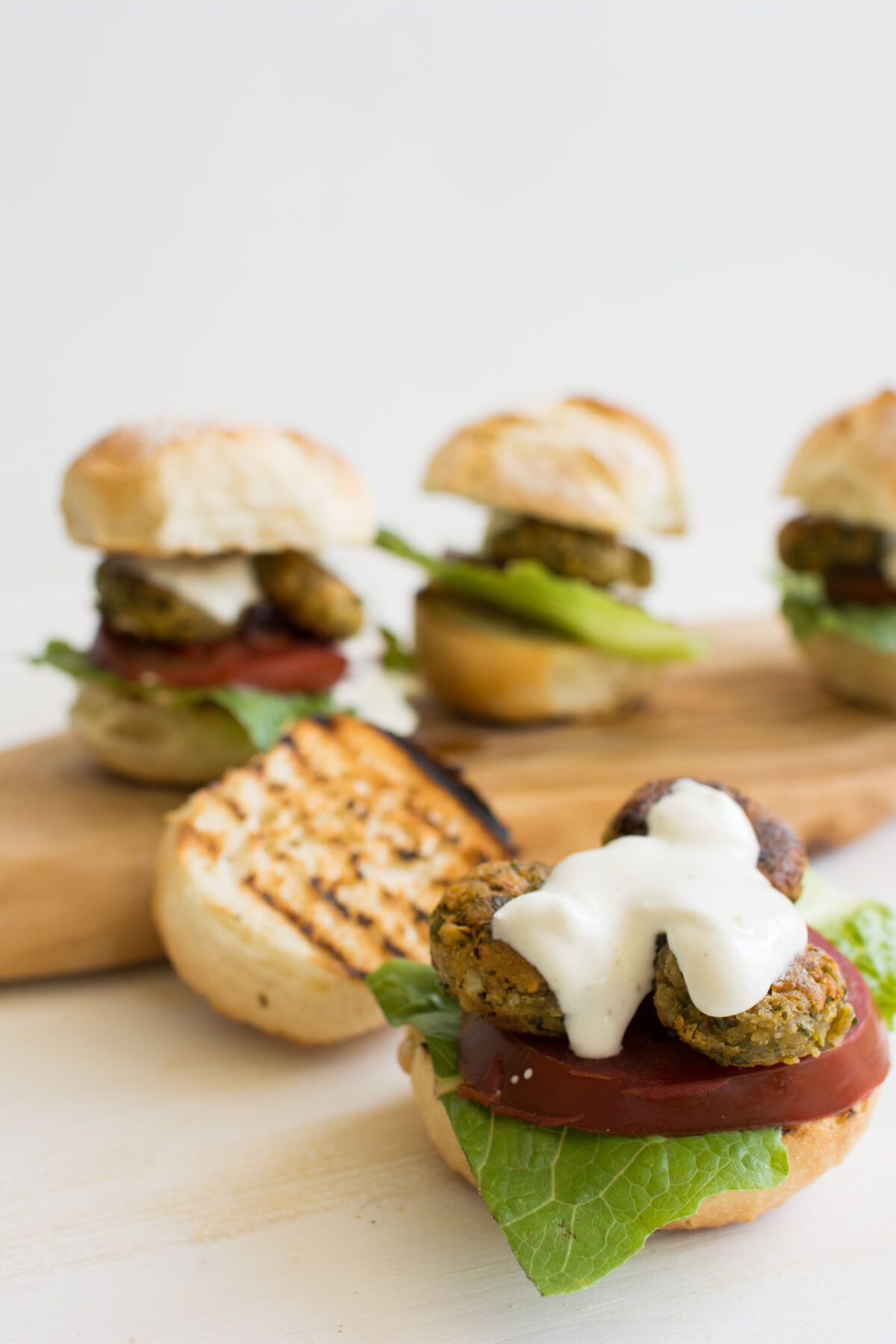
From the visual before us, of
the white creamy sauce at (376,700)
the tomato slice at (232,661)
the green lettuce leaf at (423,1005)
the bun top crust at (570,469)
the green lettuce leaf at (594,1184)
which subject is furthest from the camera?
the bun top crust at (570,469)

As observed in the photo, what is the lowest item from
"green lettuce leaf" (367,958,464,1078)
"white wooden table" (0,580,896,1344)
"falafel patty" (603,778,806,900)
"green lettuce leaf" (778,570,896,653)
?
"white wooden table" (0,580,896,1344)

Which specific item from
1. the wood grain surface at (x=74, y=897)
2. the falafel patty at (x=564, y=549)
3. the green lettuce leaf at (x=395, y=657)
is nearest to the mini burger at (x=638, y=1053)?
the wood grain surface at (x=74, y=897)

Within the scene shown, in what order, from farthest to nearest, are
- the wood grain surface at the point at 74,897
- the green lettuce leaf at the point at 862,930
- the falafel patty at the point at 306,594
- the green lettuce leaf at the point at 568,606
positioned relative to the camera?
the green lettuce leaf at the point at 568,606 < the falafel patty at the point at 306,594 < the wood grain surface at the point at 74,897 < the green lettuce leaf at the point at 862,930

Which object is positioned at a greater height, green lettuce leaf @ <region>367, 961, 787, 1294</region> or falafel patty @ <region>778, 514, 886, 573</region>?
falafel patty @ <region>778, 514, 886, 573</region>

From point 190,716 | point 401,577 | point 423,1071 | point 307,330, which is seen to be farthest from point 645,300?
point 423,1071

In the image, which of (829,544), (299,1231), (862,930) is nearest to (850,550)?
(829,544)

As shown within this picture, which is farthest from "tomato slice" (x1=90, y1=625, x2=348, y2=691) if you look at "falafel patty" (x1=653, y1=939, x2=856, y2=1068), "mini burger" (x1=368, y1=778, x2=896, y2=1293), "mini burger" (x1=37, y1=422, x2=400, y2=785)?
"falafel patty" (x1=653, y1=939, x2=856, y2=1068)

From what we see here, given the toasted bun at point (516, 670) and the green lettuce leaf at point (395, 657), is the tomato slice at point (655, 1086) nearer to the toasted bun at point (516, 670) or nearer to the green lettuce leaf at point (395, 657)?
the toasted bun at point (516, 670)

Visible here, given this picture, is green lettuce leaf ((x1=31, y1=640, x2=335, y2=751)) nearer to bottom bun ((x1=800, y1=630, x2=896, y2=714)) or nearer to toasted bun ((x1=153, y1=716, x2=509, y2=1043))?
toasted bun ((x1=153, y1=716, x2=509, y2=1043))
